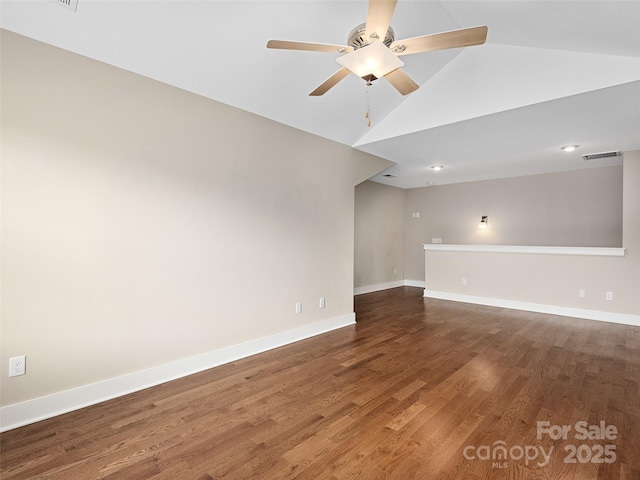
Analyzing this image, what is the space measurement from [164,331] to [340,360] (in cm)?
172

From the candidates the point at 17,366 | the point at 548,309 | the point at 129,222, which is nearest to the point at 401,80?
the point at 129,222

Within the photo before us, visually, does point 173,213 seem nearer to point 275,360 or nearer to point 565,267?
point 275,360

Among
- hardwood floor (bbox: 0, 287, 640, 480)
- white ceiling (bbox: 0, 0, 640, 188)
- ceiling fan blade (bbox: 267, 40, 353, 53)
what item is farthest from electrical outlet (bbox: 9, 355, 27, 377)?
ceiling fan blade (bbox: 267, 40, 353, 53)

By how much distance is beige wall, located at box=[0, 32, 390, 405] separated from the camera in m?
2.11

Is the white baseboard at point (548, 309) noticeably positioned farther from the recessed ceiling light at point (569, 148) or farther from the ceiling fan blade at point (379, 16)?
the ceiling fan blade at point (379, 16)

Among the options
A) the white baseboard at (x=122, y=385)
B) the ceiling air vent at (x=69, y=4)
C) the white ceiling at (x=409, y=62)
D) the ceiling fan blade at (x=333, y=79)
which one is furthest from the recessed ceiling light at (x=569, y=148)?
the ceiling air vent at (x=69, y=4)

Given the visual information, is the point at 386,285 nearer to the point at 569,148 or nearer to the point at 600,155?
the point at 569,148

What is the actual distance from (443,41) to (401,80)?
46cm

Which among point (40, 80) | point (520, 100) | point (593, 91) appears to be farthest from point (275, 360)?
point (593, 91)

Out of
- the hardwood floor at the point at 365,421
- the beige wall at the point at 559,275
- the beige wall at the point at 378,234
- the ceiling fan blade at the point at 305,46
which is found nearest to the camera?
the hardwood floor at the point at 365,421

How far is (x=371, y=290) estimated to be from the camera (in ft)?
23.2

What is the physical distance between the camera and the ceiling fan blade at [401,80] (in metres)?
2.14

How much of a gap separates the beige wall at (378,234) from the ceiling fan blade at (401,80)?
14.1ft

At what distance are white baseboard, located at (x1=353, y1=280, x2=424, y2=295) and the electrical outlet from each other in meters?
5.37
